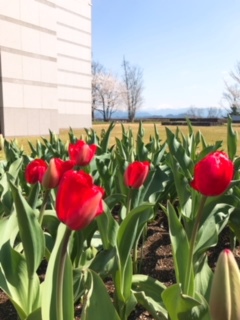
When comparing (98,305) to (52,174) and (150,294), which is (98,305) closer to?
(52,174)

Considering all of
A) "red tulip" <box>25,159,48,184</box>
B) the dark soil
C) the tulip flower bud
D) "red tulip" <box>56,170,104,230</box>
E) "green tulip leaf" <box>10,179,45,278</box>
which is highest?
"red tulip" <box>56,170,104,230</box>

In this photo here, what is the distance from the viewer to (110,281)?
2020mm

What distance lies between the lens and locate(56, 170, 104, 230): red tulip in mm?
696

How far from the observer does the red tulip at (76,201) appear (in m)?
0.70

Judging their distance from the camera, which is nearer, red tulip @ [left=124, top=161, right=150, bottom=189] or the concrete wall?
red tulip @ [left=124, top=161, right=150, bottom=189]

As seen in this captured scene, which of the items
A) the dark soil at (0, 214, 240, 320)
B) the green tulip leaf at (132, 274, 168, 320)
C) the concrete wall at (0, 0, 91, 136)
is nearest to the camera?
the green tulip leaf at (132, 274, 168, 320)

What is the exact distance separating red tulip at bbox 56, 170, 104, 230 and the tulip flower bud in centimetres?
25

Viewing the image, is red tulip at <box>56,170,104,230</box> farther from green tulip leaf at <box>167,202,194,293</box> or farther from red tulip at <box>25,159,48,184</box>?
red tulip at <box>25,159,48,184</box>

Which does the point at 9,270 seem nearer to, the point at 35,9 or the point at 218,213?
the point at 218,213

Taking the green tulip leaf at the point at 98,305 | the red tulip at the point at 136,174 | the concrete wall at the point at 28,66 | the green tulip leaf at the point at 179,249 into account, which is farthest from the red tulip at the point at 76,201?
the concrete wall at the point at 28,66

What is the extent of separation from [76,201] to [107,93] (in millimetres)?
50833

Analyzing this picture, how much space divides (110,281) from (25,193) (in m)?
1.08

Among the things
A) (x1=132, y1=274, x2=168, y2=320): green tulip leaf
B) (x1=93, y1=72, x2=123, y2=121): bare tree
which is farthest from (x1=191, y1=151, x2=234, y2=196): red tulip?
(x1=93, y1=72, x2=123, y2=121): bare tree

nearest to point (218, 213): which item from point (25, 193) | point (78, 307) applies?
point (78, 307)
